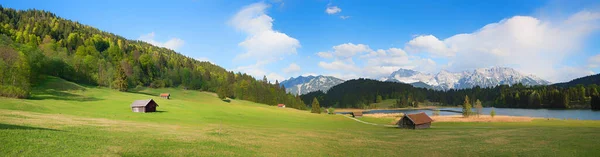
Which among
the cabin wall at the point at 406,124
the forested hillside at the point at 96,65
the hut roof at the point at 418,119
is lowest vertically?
the cabin wall at the point at 406,124

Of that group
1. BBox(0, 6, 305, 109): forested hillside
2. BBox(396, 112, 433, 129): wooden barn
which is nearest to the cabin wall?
BBox(396, 112, 433, 129): wooden barn

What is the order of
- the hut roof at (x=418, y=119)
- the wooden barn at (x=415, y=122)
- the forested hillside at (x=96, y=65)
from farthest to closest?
1. the forested hillside at (x=96, y=65)
2. the hut roof at (x=418, y=119)
3. the wooden barn at (x=415, y=122)

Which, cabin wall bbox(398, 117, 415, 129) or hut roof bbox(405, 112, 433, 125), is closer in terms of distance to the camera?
hut roof bbox(405, 112, 433, 125)

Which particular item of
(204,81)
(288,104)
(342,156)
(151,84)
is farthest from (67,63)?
(342,156)

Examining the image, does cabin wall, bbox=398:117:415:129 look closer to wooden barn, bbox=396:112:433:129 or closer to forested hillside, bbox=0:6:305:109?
wooden barn, bbox=396:112:433:129

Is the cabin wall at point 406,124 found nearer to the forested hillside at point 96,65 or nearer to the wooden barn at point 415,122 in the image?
the wooden barn at point 415,122

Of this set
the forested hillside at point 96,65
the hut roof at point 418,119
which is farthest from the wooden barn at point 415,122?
the forested hillside at point 96,65

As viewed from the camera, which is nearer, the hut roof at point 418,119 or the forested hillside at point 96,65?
the hut roof at point 418,119

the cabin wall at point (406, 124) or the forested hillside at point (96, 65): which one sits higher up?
the forested hillside at point (96, 65)

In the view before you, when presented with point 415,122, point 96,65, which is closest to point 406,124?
point 415,122

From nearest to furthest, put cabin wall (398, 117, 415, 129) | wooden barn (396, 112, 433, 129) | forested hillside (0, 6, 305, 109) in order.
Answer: wooden barn (396, 112, 433, 129) < cabin wall (398, 117, 415, 129) < forested hillside (0, 6, 305, 109)

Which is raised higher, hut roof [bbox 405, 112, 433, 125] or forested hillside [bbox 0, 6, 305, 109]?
forested hillside [bbox 0, 6, 305, 109]

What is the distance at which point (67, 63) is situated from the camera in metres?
122

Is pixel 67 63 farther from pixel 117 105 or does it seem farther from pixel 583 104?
pixel 583 104
